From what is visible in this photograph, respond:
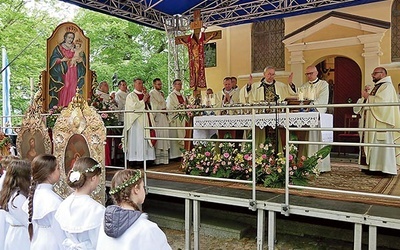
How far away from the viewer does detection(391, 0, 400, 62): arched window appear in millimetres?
9227

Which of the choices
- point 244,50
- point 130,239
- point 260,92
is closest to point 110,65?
point 244,50

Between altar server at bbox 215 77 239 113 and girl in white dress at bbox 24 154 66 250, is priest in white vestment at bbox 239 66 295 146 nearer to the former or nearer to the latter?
altar server at bbox 215 77 239 113

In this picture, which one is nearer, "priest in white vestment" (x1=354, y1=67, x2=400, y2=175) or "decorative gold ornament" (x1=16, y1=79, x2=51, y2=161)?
"priest in white vestment" (x1=354, y1=67, x2=400, y2=175)

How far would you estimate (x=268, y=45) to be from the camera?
11.3 metres

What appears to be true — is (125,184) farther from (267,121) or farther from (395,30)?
(395,30)

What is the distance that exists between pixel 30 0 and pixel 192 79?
478 inches

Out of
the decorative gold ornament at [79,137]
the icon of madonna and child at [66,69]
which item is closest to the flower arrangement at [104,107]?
the icon of madonna and child at [66,69]

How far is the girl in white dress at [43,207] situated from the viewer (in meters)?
2.98

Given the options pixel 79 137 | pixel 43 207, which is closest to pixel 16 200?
pixel 43 207

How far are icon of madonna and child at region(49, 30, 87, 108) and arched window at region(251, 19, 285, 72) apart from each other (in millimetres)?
6069

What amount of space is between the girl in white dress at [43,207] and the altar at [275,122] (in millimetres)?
2290

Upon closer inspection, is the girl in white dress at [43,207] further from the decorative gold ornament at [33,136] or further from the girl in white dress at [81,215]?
the decorative gold ornament at [33,136]

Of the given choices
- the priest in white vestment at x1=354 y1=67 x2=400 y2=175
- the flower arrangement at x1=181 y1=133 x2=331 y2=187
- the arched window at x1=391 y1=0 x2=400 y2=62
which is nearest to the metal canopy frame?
the arched window at x1=391 y1=0 x2=400 y2=62

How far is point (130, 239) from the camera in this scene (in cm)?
208
